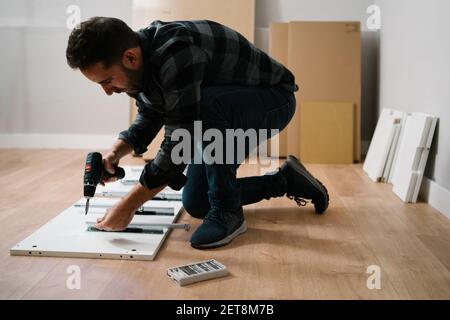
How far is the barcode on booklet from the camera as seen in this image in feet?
4.49

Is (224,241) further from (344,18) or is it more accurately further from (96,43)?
(344,18)

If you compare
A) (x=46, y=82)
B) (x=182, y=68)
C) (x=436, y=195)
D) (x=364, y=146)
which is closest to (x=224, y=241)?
(x=182, y=68)

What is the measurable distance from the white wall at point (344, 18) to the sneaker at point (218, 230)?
7.29ft

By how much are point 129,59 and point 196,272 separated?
62 cm

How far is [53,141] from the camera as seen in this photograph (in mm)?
3973

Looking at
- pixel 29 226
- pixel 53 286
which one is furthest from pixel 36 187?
pixel 53 286

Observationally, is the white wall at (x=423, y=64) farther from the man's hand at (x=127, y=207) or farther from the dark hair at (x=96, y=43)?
the dark hair at (x=96, y=43)

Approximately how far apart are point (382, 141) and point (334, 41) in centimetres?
89

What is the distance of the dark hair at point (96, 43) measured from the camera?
1331mm

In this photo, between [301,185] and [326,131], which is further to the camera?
[326,131]

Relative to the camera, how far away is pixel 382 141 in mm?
2980

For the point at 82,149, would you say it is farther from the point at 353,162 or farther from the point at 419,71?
the point at 419,71

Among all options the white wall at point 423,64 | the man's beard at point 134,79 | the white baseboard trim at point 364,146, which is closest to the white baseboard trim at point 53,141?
the white baseboard trim at point 364,146
